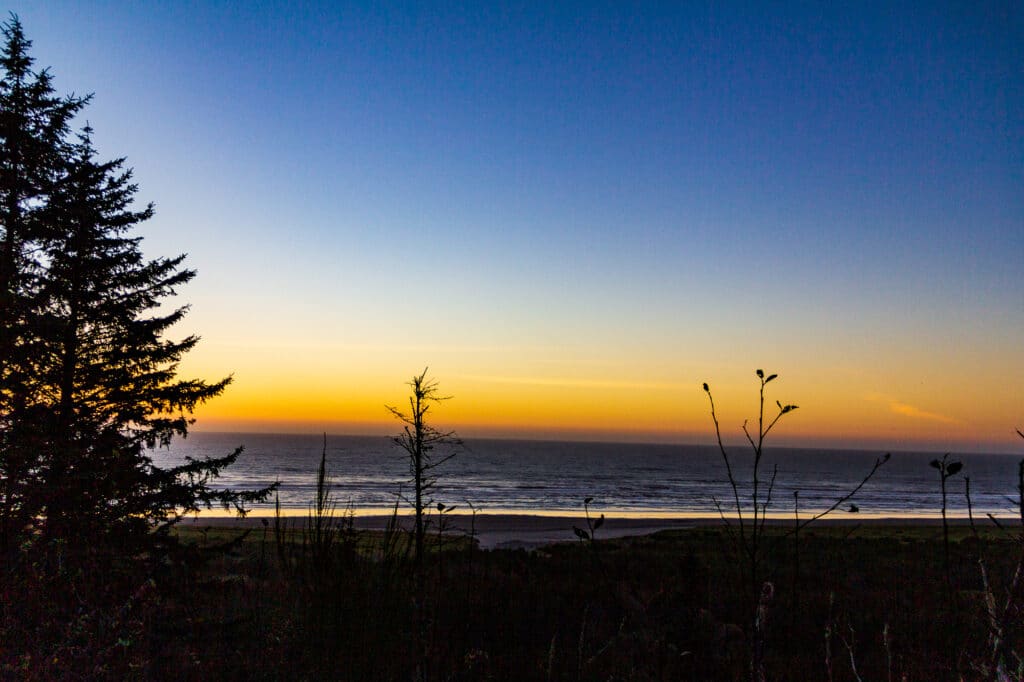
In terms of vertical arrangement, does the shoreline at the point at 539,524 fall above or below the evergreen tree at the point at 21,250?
below

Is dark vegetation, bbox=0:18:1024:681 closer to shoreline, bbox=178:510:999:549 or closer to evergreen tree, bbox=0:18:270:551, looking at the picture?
evergreen tree, bbox=0:18:270:551

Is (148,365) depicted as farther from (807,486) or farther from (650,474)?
(650,474)

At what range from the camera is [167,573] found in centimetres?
991

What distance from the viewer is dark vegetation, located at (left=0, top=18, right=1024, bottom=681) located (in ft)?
12.7

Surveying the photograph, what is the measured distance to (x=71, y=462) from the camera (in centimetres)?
919

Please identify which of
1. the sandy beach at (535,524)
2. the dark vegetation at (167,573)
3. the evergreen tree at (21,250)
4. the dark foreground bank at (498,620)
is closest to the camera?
the dark foreground bank at (498,620)

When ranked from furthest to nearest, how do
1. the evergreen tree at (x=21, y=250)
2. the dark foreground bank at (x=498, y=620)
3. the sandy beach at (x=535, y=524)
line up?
→ the sandy beach at (x=535, y=524)
the evergreen tree at (x=21, y=250)
the dark foreground bank at (x=498, y=620)

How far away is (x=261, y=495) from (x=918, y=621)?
44.0 ft

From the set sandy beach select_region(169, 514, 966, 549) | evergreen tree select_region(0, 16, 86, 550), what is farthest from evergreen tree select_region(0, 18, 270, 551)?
sandy beach select_region(169, 514, 966, 549)

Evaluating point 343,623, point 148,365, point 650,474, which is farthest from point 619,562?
point 650,474

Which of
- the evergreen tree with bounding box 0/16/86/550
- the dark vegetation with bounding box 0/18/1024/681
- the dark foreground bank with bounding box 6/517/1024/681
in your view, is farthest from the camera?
the evergreen tree with bounding box 0/16/86/550

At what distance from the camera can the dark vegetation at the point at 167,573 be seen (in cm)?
388

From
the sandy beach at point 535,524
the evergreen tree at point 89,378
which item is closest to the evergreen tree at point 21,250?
the evergreen tree at point 89,378

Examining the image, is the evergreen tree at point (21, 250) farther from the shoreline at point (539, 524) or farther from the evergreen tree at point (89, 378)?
the shoreline at point (539, 524)
